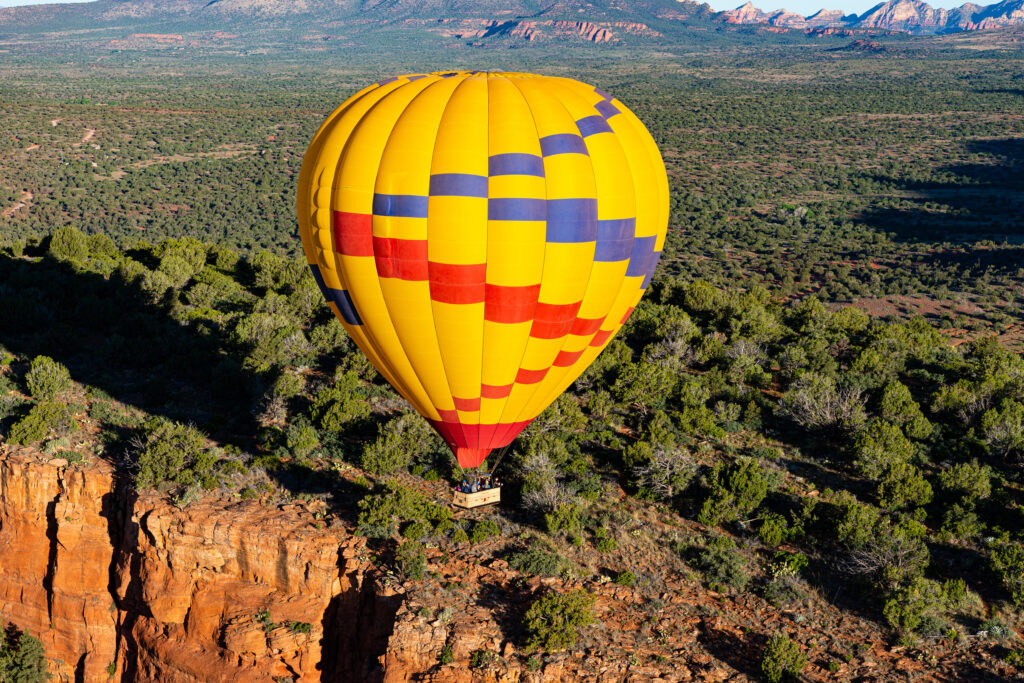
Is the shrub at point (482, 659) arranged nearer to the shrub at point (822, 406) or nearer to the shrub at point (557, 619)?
the shrub at point (557, 619)

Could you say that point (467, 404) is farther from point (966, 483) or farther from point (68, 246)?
point (68, 246)

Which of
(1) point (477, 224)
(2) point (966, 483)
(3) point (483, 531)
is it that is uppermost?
(1) point (477, 224)

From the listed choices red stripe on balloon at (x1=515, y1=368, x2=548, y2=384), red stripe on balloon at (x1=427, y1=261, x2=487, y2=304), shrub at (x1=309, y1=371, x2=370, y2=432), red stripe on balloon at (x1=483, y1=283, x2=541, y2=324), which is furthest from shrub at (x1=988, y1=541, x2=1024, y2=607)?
shrub at (x1=309, y1=371, x2=370, y2=432)

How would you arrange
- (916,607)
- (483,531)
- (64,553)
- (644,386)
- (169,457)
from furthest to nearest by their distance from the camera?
(644,386) → (169,457) → (64,553) → (483,531) → (916,607)

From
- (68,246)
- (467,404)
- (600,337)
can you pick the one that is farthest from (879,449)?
(68,246)

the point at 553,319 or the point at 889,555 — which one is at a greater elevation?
the point at 553,319

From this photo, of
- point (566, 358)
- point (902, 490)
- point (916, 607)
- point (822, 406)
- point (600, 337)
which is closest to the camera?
point (916, 607)
